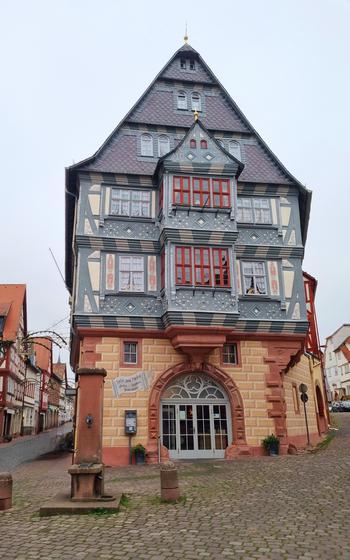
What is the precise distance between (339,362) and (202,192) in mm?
61315

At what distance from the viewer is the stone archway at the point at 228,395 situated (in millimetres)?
18766

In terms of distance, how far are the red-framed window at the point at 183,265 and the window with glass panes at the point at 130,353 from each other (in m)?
3.27

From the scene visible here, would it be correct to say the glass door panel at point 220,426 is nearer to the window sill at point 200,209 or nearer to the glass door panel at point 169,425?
the glass door panel at point 169,425

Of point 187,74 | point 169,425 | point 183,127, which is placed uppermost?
point 187,74

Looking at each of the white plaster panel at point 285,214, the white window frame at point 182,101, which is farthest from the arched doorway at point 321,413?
the white window frame at point 182,101

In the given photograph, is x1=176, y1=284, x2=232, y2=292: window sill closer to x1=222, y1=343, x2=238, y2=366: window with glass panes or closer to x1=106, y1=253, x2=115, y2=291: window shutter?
x1=222, y1=343, x2=238, y2=366: window with glass panes

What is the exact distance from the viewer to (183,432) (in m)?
19.5

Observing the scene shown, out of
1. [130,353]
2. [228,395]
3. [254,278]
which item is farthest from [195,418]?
[254,278]

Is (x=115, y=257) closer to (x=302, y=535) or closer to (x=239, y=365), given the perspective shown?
(x=239, y=365)

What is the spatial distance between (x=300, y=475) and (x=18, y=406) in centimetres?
3830

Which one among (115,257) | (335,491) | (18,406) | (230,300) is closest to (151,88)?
(115,257)

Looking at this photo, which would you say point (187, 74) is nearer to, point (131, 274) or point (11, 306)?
point (131, 274)

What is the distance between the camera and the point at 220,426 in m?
19.8

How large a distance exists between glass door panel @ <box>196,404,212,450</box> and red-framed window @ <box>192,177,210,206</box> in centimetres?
859
